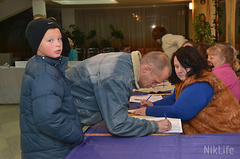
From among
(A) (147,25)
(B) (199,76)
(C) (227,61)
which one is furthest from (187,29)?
(B) (199,76)

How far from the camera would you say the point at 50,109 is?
3.83ft

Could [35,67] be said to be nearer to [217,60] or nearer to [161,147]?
[161,147]

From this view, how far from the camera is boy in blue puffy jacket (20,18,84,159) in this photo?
1184 mm

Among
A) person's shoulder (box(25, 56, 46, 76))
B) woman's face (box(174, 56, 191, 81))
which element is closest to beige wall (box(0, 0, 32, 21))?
woman's face (box(174, 56, 191, 81))

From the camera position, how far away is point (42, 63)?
1.26 m

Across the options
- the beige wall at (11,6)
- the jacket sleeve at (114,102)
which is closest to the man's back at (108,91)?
the jacket sleeve at (114,102)

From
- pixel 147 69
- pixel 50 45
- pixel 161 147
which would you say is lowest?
pixel 161 147

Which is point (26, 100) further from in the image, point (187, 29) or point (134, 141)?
point (187, 29)

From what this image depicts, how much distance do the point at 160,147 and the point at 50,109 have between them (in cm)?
56

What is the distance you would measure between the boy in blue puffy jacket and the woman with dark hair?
0.74 meters

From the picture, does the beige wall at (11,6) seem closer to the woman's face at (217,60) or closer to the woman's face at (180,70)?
the woman's face at (217,60)

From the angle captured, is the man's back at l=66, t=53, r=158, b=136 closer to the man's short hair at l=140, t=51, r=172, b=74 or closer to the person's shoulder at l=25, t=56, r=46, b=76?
the man's short hair at l=140, t=51, r=172, b=74

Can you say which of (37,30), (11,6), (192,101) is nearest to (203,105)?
(192,101)

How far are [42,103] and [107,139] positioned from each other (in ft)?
1.43
